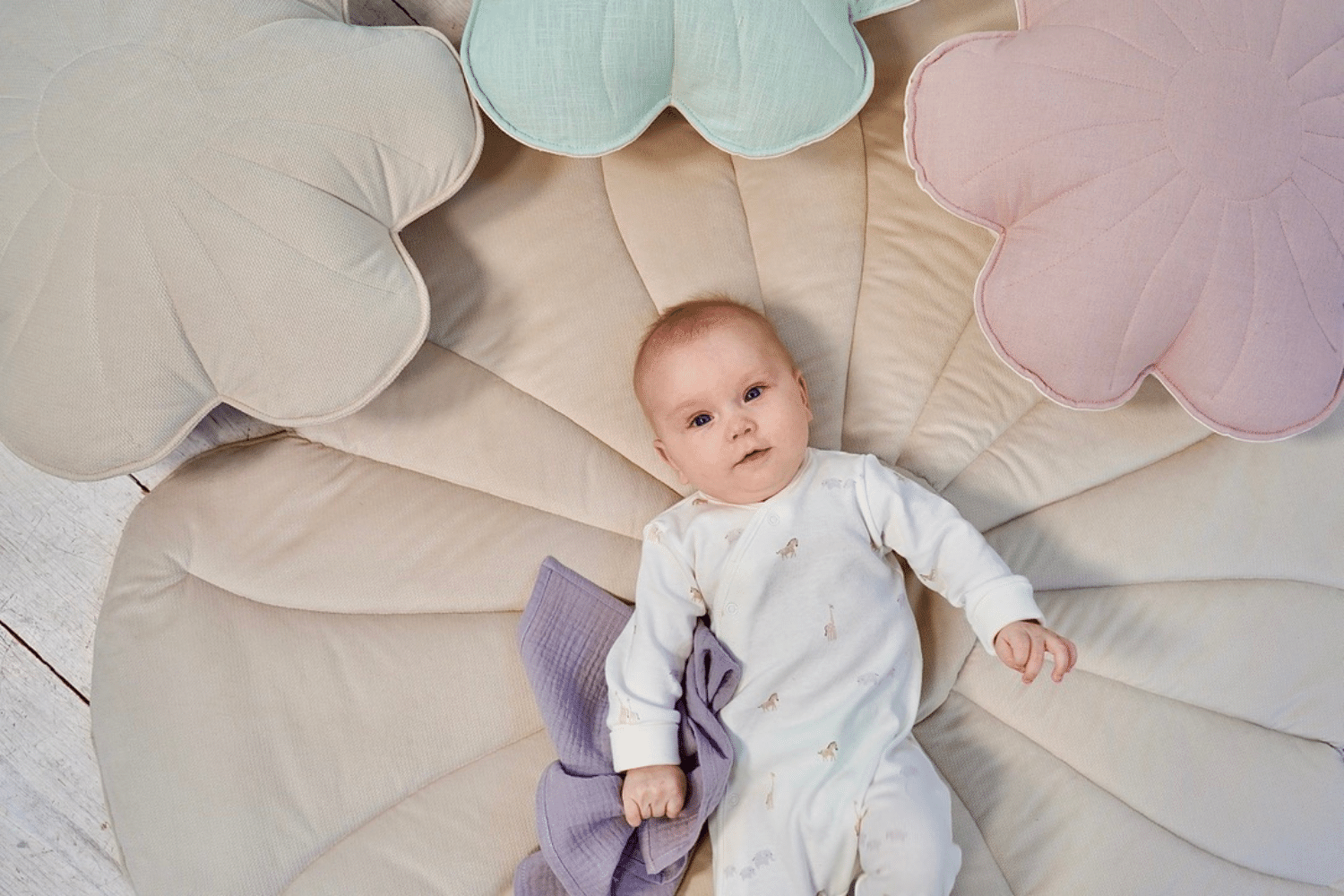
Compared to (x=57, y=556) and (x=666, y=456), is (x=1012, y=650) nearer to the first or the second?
(x=666, y=456)

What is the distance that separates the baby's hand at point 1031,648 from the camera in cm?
100

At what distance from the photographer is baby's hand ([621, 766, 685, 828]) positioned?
3.47ft

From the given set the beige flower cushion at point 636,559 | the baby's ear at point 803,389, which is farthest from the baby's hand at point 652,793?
the baby's ear at point 803,389

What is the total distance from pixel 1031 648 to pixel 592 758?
0.47m

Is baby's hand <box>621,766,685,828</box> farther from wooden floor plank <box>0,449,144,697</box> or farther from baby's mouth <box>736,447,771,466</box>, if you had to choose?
wooden floor plank <box>0,449,144,697</box>

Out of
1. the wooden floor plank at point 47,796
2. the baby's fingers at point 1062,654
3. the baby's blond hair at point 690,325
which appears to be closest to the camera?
the baby's fingers at point 1062,654

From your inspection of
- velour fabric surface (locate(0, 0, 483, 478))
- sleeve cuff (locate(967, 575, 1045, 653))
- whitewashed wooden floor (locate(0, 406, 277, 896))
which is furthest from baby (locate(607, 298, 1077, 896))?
whitewashed wooden floor (locate(0, 406, 277, 896))

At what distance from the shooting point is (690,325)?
1.11 metres

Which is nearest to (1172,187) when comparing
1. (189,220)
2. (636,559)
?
(636,559)

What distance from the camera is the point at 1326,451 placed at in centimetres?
126

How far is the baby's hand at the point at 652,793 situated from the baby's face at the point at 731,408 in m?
0.30

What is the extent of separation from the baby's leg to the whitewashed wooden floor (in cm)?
88

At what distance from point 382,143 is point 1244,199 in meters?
0.91

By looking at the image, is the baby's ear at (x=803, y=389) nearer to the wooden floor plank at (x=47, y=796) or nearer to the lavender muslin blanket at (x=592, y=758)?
the lavender muslin blanket at (x=592, y=758)
